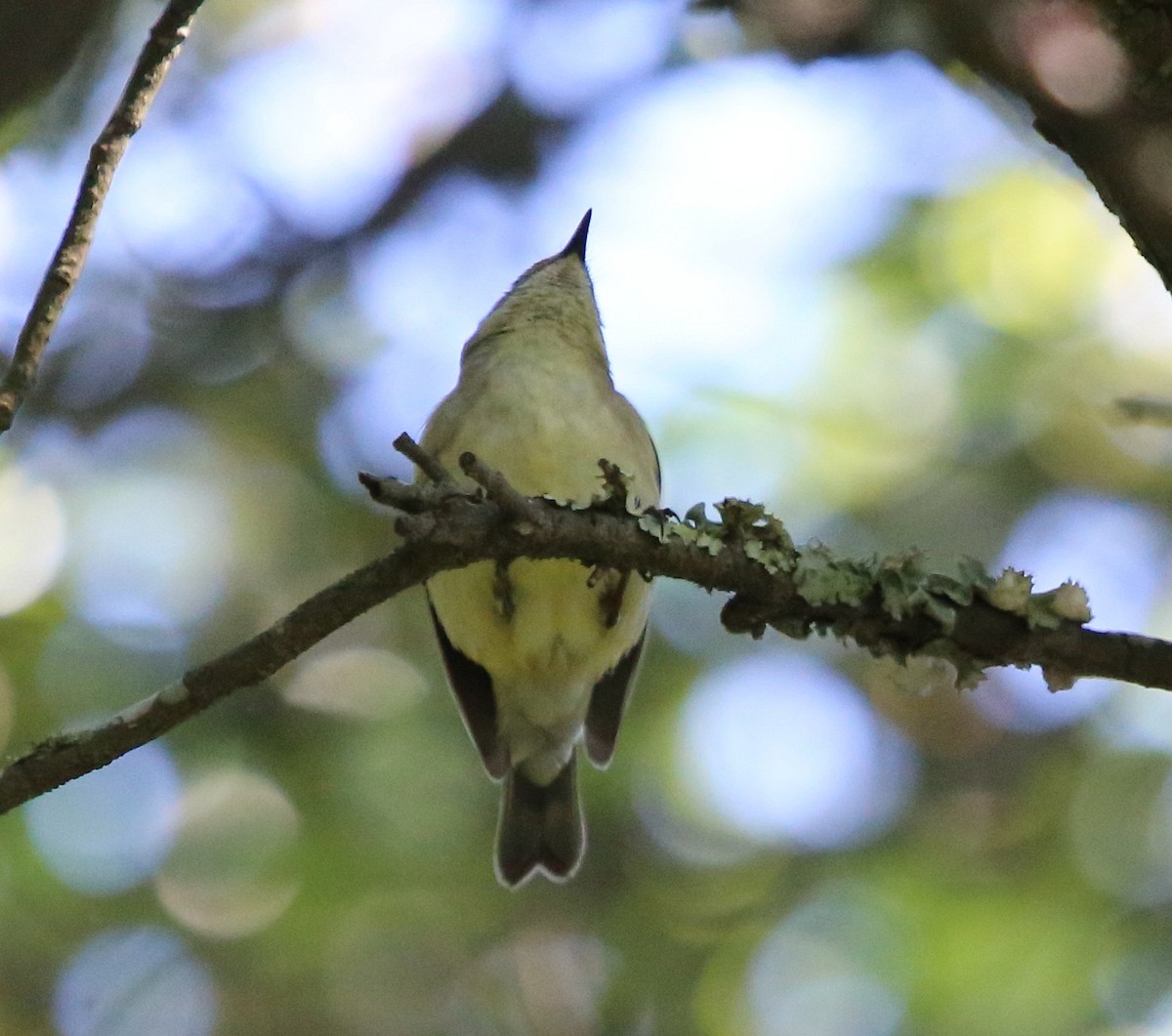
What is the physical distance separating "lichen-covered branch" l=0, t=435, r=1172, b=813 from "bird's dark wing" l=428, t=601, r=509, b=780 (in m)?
2.20

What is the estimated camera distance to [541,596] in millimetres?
4676

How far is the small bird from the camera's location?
Answer: 454cm

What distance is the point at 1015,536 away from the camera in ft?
22.5

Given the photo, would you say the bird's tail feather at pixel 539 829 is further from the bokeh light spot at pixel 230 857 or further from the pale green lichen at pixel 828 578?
the pale green lichen at pixel 828 578

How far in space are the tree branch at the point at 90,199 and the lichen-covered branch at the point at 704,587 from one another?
593 millimetres

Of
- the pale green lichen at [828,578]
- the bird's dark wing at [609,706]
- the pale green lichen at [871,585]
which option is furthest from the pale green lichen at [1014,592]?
the bird's dark wing at [609,706]

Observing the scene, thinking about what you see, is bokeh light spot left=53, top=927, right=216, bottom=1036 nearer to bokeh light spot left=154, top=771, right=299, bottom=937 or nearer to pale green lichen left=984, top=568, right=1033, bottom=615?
bokeh light spot left=154, top=771, right=299, bottom=937

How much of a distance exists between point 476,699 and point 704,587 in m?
2.31

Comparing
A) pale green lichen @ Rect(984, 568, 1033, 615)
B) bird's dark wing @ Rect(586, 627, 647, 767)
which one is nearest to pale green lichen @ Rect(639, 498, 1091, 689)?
pale green lichen @ Rect(984, 568, 1033, 615)

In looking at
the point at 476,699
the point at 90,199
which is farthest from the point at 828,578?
the point at 476,699

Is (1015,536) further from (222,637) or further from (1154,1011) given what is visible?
(222,637)

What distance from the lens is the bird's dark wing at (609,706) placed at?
17.3 feet

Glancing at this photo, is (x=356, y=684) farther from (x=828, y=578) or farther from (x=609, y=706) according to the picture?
(x=828, y=578)

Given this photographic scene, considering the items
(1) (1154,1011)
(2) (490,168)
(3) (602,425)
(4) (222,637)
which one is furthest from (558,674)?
(1) (1154,1011)
